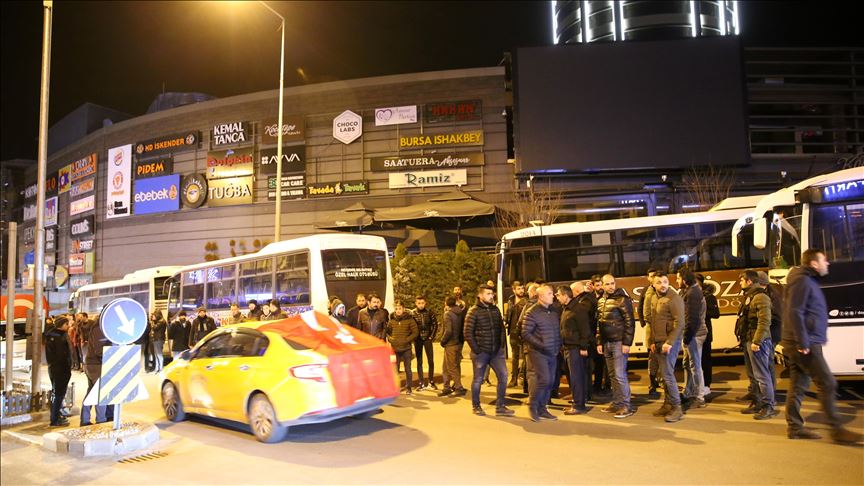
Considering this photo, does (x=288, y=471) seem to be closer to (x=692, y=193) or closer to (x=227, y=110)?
(x=692, y=193)

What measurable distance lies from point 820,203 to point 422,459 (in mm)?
7922

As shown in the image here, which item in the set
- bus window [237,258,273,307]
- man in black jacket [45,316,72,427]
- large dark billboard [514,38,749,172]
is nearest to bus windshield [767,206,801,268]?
man in black jacket [45,316,72,427]

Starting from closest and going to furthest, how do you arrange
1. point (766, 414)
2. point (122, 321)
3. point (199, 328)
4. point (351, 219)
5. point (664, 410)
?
point (122, 321)
point (766, 414)
point (664, 410)
point (199, 328)
point (351, 219)

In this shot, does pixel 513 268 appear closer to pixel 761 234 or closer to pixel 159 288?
pixel 761 234

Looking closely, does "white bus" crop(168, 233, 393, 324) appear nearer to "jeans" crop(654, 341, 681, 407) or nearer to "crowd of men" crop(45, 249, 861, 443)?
"crowd of men" crop(45, 249, 861, 443)

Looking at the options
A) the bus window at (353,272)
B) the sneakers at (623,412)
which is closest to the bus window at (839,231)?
the sneakers at (623,412)

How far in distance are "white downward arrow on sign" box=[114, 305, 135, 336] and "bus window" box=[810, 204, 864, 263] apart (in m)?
10.7

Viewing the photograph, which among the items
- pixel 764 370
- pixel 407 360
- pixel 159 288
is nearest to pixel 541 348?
pixel 764 370

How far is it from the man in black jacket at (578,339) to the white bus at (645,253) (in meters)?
4.62

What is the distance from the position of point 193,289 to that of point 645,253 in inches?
627

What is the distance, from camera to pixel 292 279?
1569 centimetres

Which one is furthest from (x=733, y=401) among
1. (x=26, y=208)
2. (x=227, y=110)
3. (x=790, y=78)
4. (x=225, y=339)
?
(x=26, y=208)

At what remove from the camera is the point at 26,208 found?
58.1 meters

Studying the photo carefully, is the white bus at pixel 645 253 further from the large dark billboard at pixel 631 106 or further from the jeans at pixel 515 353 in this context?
the large dark billboard at pixel 631 106
